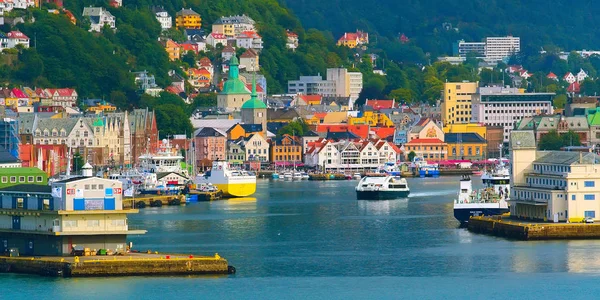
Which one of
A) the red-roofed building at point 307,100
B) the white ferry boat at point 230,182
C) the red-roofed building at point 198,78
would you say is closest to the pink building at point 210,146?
the red-roofed building at point 307,100

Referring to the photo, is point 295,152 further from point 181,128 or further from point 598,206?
point 598,206

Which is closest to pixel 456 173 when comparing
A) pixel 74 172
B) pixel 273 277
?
pixel 74 172

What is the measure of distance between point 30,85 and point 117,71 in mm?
6537

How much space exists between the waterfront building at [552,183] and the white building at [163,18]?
308 ft

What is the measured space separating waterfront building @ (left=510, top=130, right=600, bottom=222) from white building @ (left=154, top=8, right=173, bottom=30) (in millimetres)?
93859

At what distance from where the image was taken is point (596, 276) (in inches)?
2073

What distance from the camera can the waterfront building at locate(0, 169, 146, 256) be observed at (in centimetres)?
5134

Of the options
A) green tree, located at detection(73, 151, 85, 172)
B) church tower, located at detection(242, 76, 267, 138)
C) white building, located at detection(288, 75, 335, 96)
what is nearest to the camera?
green tree, located at detection(73, 151, 85, 172)

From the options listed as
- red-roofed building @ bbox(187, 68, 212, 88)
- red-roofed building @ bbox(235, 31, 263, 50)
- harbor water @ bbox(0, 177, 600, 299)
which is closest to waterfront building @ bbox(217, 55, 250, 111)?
red-roofed building @ bbox(187, 68, 212, 88)

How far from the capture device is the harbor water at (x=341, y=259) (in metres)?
49.9

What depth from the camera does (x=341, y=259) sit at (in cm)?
5794

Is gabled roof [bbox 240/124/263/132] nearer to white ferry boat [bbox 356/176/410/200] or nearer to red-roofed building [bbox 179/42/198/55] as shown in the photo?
red-roofed building [bbox 179/42/198/55]

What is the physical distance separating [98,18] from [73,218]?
96809 mm

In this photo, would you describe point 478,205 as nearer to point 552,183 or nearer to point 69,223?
point 552,183
